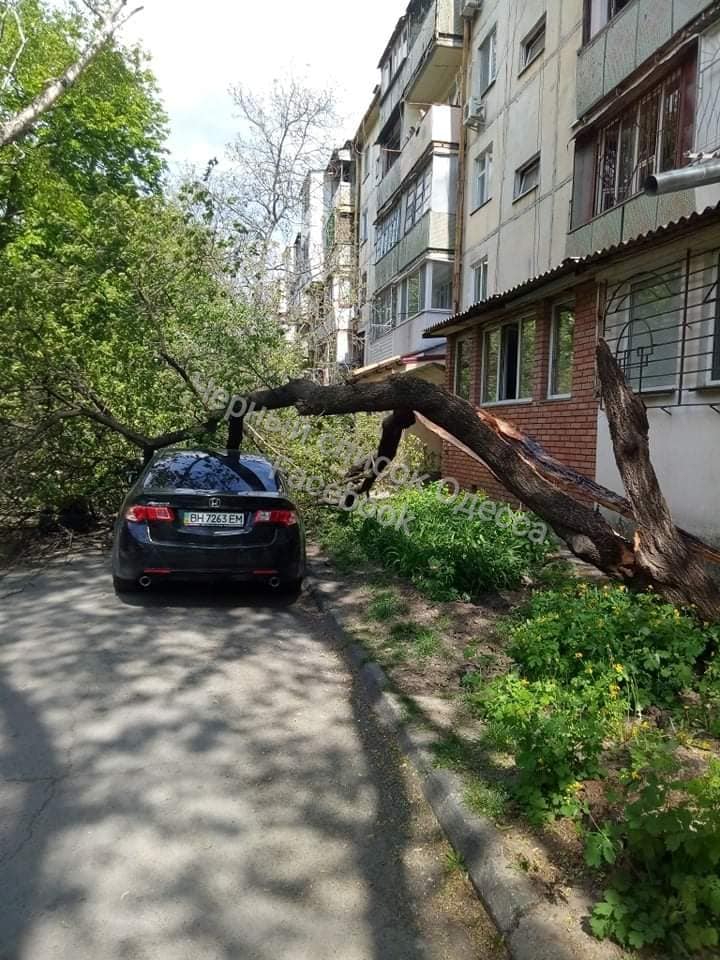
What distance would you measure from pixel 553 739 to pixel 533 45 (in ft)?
53.7

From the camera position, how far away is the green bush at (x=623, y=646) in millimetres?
4008

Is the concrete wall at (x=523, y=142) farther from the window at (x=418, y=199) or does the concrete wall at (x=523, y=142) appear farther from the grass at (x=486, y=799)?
the grass at (x=486, y=799)

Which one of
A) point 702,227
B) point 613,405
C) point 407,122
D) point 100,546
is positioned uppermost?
point 407,122

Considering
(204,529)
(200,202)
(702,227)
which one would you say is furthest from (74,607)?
(200,202)

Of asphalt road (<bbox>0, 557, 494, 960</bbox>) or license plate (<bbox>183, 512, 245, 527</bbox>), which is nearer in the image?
Result: asphalt road (<bbox>0, 557, 494, 960</bbox>)

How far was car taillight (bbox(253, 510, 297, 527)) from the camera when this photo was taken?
667 centimetres

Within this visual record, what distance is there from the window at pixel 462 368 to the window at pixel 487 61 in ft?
23.9

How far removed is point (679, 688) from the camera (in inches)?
159

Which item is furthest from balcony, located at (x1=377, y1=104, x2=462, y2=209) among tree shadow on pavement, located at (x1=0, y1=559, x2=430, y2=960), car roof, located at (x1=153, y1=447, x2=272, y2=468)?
tree shadow on pavement, located at (x1=0, y1=559, x2=430, y2=960)

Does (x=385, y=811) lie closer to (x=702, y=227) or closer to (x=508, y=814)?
(x=508, y=814)

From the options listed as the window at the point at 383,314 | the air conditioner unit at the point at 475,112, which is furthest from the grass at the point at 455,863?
the window at the point at 383,314

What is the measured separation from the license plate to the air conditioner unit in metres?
14.9

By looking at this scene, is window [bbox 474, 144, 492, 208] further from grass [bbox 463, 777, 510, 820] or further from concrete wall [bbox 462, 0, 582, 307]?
grass [bbox 463, 777, 510, 820]

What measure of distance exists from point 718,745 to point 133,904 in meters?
2.80
